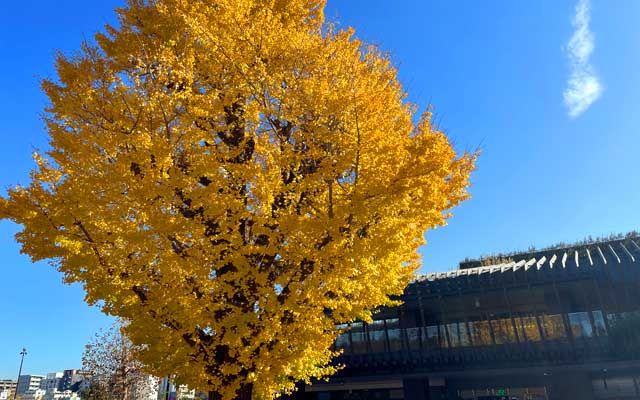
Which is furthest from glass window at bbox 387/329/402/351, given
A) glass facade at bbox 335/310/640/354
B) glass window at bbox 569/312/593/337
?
glass window at bbox 569/312/593/337

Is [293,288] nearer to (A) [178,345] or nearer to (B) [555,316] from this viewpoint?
(A) [178,345]

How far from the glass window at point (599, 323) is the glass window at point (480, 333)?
4.58m

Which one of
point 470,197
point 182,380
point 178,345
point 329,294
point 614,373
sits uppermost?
point 470,197

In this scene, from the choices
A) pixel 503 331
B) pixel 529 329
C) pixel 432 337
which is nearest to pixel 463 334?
pixel 432 337

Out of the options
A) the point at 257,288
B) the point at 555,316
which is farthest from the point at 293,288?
the point at 555,316

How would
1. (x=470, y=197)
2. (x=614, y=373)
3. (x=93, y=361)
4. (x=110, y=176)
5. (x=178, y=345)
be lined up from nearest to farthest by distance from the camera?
1. (x=110, y=176)
2. (x=178, y=345)
3. (x=470, y=197)
4. (x=614, y=373)
5. (x=93, y=361)

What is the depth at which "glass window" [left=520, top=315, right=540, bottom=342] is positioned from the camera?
60.7 feet

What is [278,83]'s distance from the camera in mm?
6781

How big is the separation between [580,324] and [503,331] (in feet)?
10.9

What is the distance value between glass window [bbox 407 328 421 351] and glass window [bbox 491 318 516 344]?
3813 millimetres

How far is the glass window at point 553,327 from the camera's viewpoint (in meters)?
18.2

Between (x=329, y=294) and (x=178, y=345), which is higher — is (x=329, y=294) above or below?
above

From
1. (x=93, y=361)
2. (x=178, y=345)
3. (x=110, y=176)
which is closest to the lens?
(x=110, y=176)

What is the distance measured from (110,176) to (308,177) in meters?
2.90
